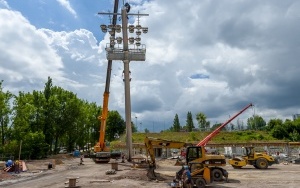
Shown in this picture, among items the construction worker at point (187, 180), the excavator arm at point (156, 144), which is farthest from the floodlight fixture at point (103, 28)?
the construction worker at point (187, 180)

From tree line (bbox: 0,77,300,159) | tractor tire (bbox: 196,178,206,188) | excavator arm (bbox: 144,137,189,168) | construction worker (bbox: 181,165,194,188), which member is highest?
tree line (bbox: 0,77,300,159)

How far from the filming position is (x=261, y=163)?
1380 inches

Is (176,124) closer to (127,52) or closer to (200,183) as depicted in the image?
(127,52)

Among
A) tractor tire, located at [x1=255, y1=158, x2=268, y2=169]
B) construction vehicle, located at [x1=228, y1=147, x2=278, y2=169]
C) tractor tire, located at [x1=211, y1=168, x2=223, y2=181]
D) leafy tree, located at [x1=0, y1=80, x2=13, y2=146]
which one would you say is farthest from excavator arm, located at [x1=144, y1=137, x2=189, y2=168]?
leafy tree, located at [x1=0, y1=80, x2=13, y2=146]

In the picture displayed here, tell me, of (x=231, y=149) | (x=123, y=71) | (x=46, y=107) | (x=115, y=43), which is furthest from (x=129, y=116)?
(x=46, y=107)

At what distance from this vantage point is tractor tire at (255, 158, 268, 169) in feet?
114

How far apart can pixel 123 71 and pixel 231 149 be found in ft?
76.0

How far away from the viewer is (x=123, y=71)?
4797cm

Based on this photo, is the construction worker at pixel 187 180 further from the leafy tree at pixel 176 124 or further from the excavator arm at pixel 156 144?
the leafy tree at pixel 176 124

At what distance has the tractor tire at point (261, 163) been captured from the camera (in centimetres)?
3488

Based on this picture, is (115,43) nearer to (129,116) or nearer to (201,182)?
(129,116)

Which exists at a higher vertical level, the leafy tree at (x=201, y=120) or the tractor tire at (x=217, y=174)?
the leafy tree at (x=201, y=120)

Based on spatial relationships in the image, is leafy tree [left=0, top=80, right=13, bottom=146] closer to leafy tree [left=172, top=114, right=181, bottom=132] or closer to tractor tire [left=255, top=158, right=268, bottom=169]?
tractor tire [left=255, top=158, right=268, bottom=169]

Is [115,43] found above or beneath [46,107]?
above
